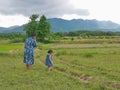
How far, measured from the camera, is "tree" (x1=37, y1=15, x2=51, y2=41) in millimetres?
91000

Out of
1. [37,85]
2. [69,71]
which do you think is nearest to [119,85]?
[37,85]

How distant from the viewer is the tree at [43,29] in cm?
9100

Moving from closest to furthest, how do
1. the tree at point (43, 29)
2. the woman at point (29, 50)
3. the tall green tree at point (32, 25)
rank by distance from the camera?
the woman at point (29, 50) → the tree at point (43, 29) → the tall green tree at point (32, 25)

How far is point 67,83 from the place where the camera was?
13.2m

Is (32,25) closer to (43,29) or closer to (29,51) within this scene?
(43,29)

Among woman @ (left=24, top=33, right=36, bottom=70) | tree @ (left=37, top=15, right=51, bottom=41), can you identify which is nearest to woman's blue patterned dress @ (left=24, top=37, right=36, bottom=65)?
woman @ (left=24, top=33, right=36, bottom=70)

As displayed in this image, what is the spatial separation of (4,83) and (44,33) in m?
78.0

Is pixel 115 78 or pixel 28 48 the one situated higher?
pixel 28 48

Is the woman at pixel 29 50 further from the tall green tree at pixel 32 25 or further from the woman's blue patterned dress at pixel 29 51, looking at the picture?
the tall green tree at pixel 32 25

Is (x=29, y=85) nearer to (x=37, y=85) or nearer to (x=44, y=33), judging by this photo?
(x=37, y=85)

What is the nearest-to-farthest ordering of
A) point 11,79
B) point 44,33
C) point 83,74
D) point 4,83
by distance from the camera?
1. point 4,83
2. point 11,79
3. point 83,74
4. point 44,33

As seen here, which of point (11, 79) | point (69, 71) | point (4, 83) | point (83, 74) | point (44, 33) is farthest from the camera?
point (44, 33)

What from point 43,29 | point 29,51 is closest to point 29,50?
point 29,51

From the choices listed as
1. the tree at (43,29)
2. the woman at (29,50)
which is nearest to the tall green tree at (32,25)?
the tree at (43,29)
